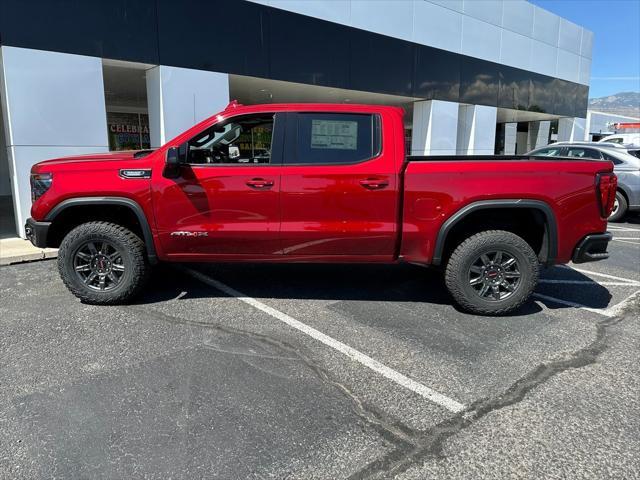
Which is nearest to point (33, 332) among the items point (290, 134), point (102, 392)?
point (102, 392)

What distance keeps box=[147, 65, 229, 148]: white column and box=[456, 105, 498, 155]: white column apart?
948 centimetres

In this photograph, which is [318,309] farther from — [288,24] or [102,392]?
[288,24]

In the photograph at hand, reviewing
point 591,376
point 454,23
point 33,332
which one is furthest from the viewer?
point 454,23

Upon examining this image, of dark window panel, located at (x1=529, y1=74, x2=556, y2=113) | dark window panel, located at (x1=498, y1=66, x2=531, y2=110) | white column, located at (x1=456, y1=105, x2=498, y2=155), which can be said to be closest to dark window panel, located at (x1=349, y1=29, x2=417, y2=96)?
white column, located at (x1=456, y1=105, x2=498, y2=155)

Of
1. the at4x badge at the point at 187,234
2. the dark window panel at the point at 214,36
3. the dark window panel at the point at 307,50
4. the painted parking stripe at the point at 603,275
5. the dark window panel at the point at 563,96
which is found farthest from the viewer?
the dark window panel at the point at 563,96

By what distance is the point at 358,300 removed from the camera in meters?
5.02

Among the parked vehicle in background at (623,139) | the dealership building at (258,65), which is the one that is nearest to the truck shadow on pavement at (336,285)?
the dealership building at (258,65)

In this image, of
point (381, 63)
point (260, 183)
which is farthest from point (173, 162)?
point (381, 63)

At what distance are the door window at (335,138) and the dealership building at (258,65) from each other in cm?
528

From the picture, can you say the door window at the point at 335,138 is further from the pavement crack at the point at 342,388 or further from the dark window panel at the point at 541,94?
the dark window panel at the point at 541,94

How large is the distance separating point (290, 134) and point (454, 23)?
12.2m

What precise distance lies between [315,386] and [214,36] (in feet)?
26.9

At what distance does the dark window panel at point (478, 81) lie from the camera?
1502 cm

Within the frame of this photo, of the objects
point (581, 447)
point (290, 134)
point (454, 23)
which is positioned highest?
point (454, 23)
